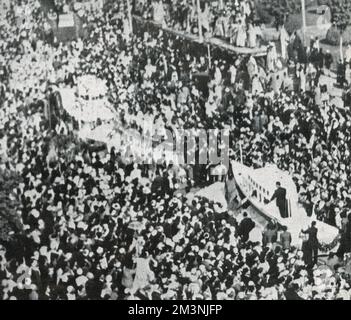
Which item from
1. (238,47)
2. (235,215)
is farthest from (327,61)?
(235,215)

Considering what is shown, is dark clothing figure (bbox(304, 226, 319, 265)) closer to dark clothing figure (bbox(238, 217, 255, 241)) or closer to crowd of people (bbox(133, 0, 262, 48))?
dark clothing figure (bbox(238, 217, 255, 241))

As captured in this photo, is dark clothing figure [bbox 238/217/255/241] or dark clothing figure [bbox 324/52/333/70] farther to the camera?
dark clothing figure [bbox 324/52/333/70]

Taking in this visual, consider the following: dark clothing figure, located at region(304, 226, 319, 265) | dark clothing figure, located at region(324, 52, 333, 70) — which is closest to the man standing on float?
dark clothing figure, located at region(304, 226, 319, 265)

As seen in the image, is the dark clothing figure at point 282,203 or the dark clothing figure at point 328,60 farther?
the dark clothing figure at point 328,60

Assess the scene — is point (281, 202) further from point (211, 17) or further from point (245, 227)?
point (211, 17)

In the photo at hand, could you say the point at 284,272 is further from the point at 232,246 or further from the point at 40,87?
the point at 40,87

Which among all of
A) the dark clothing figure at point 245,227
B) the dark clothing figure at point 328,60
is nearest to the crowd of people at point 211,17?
the dark clothing figure at point 328,60

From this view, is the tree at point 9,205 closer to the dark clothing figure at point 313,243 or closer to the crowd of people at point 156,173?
the crowd of people at point 156,173
